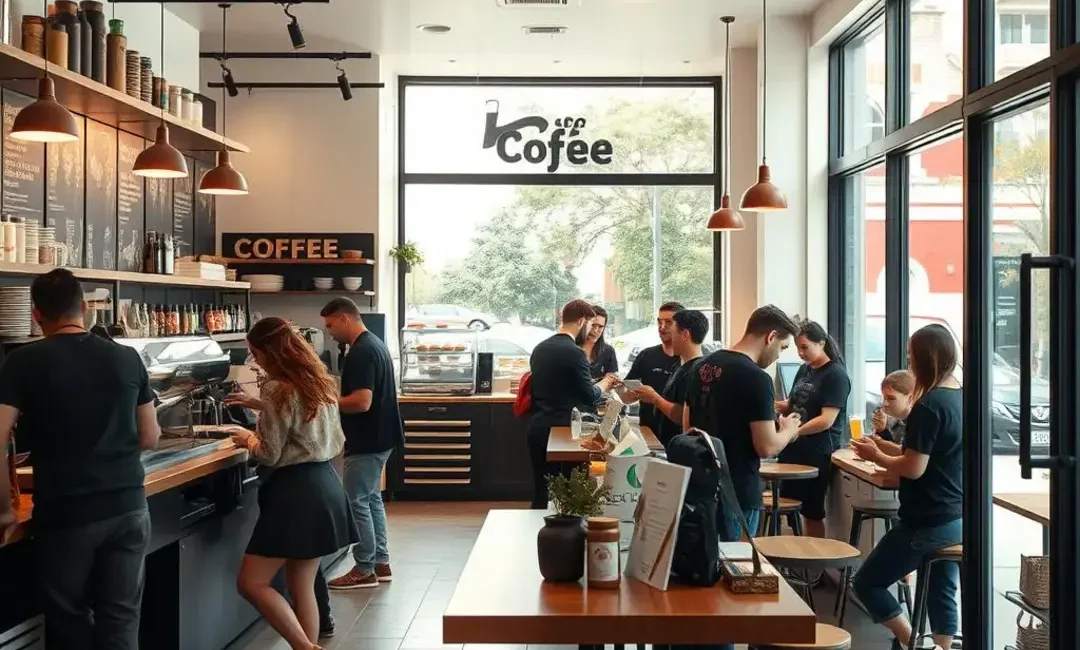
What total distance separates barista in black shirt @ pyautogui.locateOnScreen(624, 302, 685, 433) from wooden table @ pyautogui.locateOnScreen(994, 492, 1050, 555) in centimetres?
288

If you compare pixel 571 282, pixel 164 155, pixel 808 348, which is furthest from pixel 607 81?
pixel 164 155

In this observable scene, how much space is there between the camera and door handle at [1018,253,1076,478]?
3.30 m

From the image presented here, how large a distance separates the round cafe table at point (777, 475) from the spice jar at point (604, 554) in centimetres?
301

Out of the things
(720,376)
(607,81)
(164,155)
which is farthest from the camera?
(607,81)

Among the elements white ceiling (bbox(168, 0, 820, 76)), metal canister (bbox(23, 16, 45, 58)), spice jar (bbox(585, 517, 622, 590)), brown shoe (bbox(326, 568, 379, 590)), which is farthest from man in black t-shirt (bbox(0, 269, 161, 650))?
white ceiling (bbox(168, 0, 820, 76))

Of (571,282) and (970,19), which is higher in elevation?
(970,19)

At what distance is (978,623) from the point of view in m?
4.19

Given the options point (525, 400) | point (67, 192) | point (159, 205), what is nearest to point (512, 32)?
point (159, 205)

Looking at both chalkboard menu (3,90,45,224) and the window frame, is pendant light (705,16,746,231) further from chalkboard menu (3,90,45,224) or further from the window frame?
chalkboard menu (3,90,45,224)

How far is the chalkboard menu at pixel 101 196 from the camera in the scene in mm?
6012

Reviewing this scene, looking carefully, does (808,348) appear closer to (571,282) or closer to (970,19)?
(970,19)

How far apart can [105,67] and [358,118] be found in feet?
11.8

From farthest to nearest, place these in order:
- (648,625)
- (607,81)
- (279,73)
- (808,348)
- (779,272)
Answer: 1. (607,81)
2. (279,73)
3. (779,272)
4. (808,348)
5. (648,625)

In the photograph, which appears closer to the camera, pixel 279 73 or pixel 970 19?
pixel 970 19
